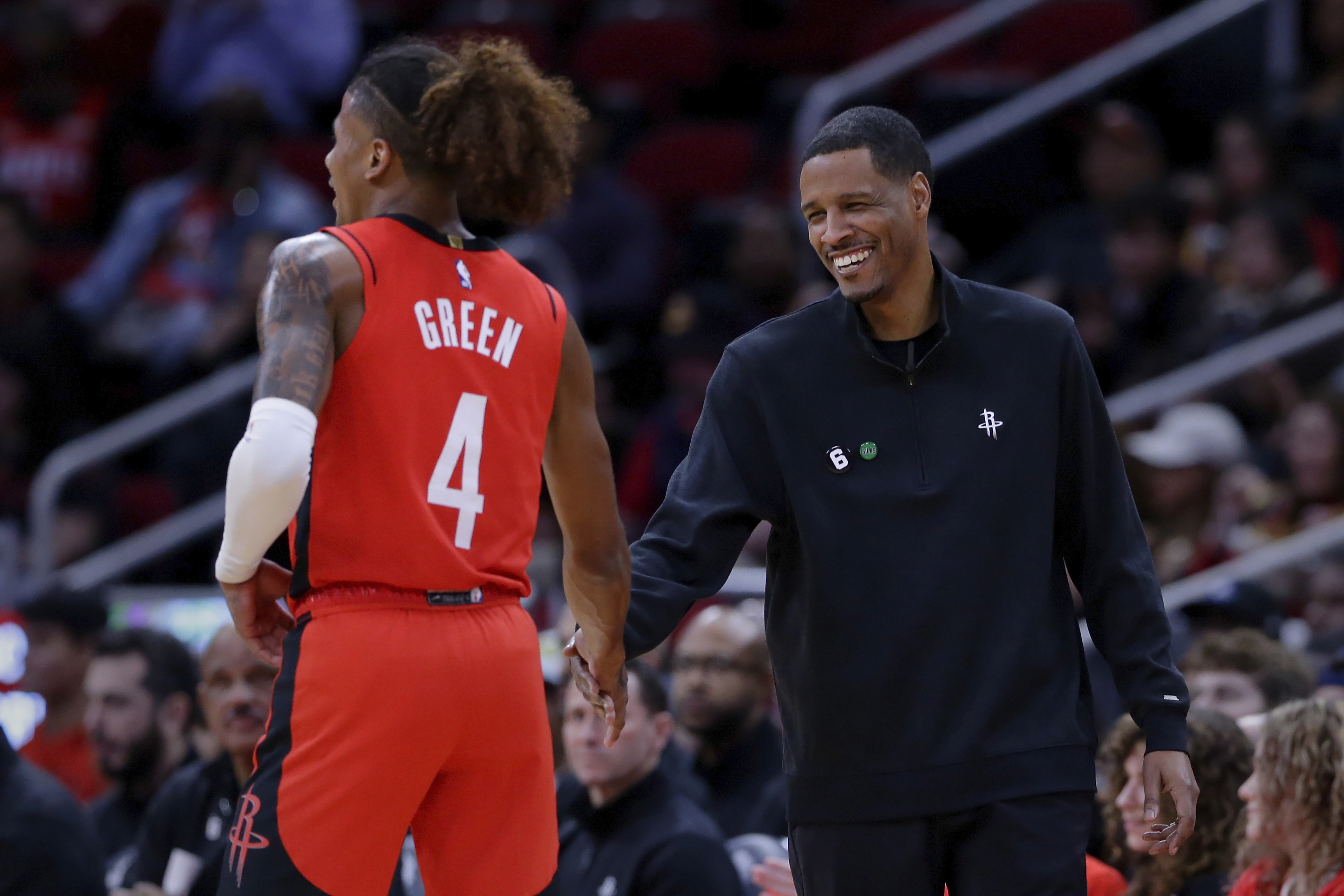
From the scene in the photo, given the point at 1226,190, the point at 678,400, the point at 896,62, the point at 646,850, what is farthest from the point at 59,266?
the point at 646,850

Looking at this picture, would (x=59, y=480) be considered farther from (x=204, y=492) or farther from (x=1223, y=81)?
(x=1223, y=81)

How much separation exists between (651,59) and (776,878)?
7.88 m

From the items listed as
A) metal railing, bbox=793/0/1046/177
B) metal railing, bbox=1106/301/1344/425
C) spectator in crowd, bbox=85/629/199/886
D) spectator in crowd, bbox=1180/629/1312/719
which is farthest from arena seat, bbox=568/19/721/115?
spectator in crowd, bbox=1180/629/1312/719

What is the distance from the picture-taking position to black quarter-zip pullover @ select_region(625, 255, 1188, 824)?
3357 mm

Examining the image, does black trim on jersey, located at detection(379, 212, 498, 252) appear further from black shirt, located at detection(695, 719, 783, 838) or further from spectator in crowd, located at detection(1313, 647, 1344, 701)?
black shirt, located at detection(695, 719, 783, 838)

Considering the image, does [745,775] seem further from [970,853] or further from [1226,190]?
[1226,190]

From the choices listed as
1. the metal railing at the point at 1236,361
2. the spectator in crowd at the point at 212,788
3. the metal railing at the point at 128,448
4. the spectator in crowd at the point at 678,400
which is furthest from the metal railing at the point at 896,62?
the spectator in crowd at the point at 212,788

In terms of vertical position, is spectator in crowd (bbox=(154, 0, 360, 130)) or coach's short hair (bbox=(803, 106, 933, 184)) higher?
spectator in crowd (bbox=(154, 0, 360, 130))

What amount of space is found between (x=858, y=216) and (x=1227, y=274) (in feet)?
19.0

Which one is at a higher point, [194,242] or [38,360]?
[194,242]

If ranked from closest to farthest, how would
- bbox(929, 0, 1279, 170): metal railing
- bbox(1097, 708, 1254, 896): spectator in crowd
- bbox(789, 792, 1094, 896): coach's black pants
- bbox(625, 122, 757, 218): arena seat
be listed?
bbox(789, 792, 1094, 896): coach's black pants < bbox(1097, 708, 1254, 896): spectator in crowd < bbox(929, 0, 1279, 170): metal railing < bbox(625, 122, 757, 218): arena seat

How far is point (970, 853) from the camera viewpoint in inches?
131

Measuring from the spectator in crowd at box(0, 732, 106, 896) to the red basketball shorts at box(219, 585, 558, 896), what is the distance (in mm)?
1667

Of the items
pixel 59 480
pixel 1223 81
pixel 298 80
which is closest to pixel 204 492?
pixel 59 480
